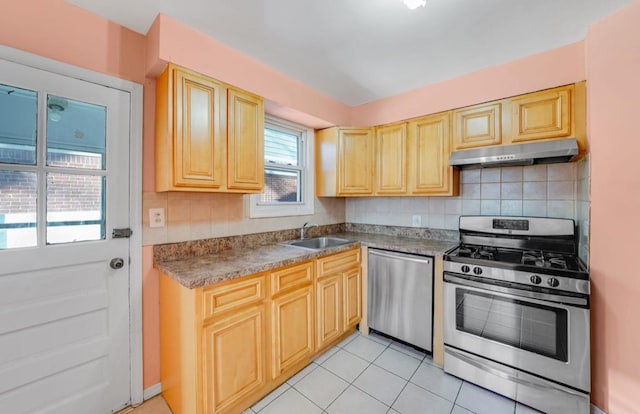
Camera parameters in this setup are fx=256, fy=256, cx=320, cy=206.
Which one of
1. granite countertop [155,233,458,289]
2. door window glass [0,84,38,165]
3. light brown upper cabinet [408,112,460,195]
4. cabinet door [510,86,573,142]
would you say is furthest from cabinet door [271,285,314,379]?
cabinet door [510,86,573,142]

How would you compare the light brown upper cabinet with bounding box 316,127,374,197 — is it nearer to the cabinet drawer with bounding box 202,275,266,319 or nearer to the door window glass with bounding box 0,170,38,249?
the cabinet drawer with bounding box 202,275,266,319

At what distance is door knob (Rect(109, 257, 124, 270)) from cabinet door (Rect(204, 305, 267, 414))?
0.72 m

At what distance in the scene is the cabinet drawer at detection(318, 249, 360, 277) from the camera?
2113 millimetres

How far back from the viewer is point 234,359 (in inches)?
59.9

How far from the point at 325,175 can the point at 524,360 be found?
87.9 inches

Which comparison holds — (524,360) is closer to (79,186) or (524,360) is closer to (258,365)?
(258,365)

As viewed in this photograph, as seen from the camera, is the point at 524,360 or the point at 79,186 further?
the point at 524,360

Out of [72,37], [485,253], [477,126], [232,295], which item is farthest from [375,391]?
[72,37]

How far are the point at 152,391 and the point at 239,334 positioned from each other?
0.81 m

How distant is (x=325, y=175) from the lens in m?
2.91

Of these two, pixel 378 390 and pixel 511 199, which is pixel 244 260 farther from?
pixel 511 199

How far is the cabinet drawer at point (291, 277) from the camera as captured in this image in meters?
1.75

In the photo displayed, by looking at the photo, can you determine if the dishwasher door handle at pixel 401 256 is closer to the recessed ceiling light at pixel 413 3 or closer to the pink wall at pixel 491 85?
the pink wall at pixel 491 85

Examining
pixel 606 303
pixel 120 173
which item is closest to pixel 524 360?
pixel 606 303
